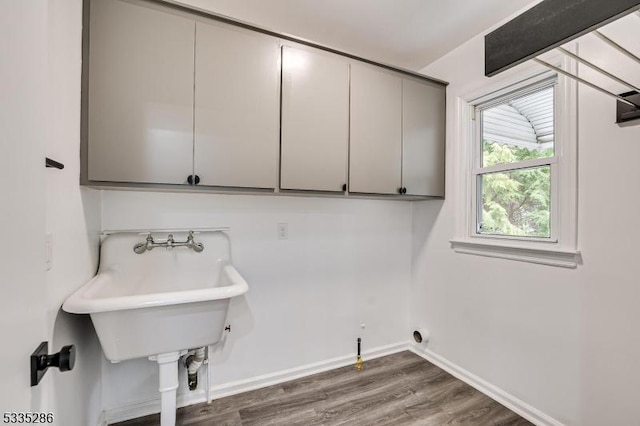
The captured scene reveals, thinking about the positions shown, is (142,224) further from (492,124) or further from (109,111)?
(492,124)

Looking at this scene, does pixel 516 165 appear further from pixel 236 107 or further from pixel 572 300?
pixel 236 107

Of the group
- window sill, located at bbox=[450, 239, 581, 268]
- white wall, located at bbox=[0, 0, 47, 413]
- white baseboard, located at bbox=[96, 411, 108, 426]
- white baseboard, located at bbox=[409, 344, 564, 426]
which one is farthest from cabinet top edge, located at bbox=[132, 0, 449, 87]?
white baseboard, located at bbox=[409, 344, 564, 426]

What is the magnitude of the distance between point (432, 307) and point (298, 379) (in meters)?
1.22

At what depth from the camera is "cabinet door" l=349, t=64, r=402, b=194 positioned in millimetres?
1939

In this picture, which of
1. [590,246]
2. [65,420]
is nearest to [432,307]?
[590,246]

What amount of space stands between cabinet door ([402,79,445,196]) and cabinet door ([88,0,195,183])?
1.47 m

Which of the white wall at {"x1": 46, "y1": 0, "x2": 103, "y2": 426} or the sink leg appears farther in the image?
the sink leg

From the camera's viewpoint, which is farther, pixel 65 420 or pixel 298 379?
pixel 298 379

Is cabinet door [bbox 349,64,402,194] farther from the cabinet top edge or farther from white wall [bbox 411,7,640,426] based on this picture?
white wall [bbox 411,7,640,426]

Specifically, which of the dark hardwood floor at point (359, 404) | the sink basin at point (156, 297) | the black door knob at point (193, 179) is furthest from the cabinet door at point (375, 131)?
the dark hardwood floor at point (359, 404)

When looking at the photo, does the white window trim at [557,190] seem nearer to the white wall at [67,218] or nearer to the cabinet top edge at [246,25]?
the cabinet top edge at [246,25]

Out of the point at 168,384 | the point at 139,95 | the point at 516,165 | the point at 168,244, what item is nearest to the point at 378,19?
the point at 516,165

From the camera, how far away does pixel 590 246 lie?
4.87ft

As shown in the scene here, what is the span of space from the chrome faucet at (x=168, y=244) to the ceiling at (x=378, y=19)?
140 cm
